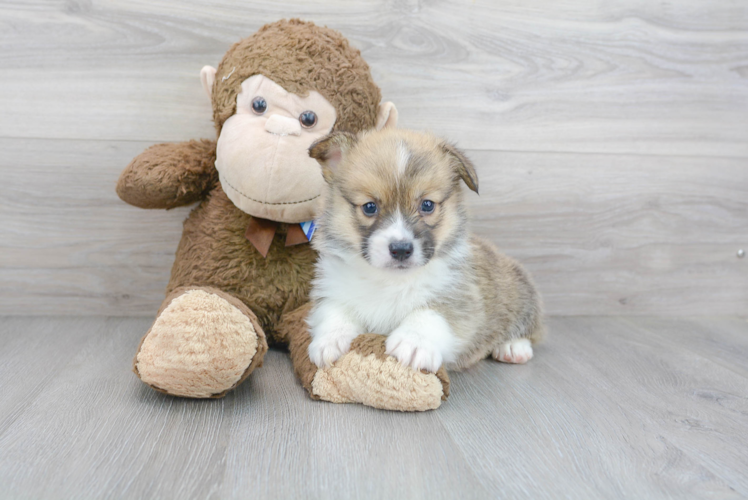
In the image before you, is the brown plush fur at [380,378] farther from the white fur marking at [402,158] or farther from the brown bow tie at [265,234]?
the white fur marking at [402,158]

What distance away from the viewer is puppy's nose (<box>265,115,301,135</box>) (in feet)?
5.42

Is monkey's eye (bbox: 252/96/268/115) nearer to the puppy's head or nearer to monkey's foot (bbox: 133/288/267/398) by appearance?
the puppy's head

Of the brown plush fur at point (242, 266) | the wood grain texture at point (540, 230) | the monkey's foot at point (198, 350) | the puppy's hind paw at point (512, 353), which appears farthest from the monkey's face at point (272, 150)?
the puppy's hind paw at point (512, 353)

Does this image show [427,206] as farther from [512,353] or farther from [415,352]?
[512,353]

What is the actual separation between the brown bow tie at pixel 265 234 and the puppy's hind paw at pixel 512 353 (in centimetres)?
75

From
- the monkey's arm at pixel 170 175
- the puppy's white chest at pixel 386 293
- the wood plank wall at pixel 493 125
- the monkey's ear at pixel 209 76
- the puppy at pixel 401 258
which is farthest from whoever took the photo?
the wood plank wall at pixel 493 125

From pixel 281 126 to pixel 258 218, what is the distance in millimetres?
352

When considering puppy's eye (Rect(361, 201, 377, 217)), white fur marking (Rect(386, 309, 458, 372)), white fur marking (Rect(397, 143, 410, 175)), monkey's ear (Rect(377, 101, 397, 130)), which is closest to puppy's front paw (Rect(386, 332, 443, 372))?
white fur marking (Rect(386, 309, 458, 372))

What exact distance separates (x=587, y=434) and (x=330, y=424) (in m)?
0.63

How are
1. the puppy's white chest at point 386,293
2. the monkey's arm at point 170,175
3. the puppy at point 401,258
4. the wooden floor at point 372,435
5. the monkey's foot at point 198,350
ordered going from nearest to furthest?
the wooden floor at point 372,435 → the monkey's foot at point 198,350 → the puppy at point 401,258 → the puppy's white chest at point 386,293 → the monkey's arm at point 170,175

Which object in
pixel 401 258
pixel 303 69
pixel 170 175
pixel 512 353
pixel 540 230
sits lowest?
pixel 512 353

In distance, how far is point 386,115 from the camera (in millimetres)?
1914

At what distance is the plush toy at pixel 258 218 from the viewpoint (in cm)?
143

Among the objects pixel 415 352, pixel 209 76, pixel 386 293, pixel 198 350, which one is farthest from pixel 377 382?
pixel 209 76
